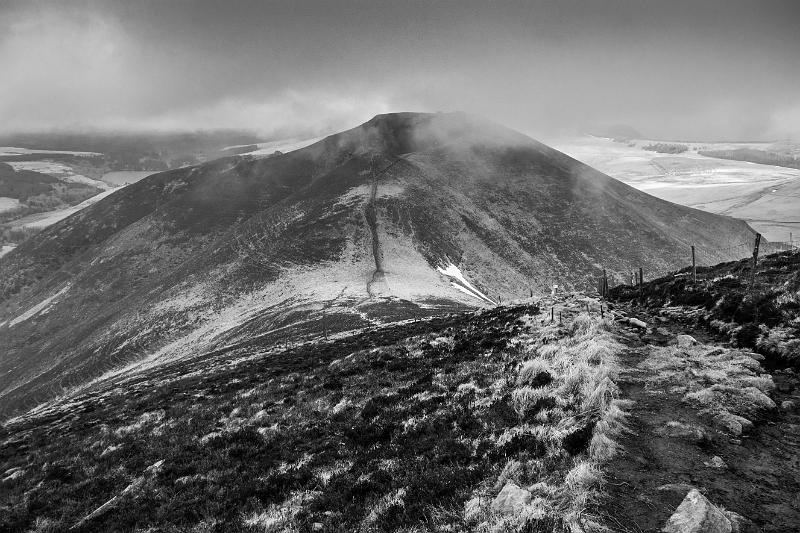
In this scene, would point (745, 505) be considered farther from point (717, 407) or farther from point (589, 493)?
point (717, 407)

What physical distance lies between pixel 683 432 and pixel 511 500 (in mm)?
5061

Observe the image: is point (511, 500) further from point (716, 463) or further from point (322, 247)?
point (322, 247)

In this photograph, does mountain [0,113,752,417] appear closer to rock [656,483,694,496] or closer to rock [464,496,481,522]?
rock [464,496,481,522]

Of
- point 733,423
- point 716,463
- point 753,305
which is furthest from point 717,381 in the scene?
point 753,305

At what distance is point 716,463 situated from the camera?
9031 millimetres

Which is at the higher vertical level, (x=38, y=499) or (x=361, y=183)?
(x=361, y=183)

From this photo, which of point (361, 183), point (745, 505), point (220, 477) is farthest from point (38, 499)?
point (361, 183)

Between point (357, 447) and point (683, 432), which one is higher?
point (683, 432)

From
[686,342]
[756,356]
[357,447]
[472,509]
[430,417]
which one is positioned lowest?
[357,447]

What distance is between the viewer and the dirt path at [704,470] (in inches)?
300

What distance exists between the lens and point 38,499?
16.9m

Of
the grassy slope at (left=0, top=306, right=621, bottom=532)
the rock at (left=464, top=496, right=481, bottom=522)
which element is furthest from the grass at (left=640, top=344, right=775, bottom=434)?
the rock at (left=464, top=496, right=481, bottom=522)

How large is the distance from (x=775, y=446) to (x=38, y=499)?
2436 cm

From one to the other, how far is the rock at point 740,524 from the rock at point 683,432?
2851 mm
